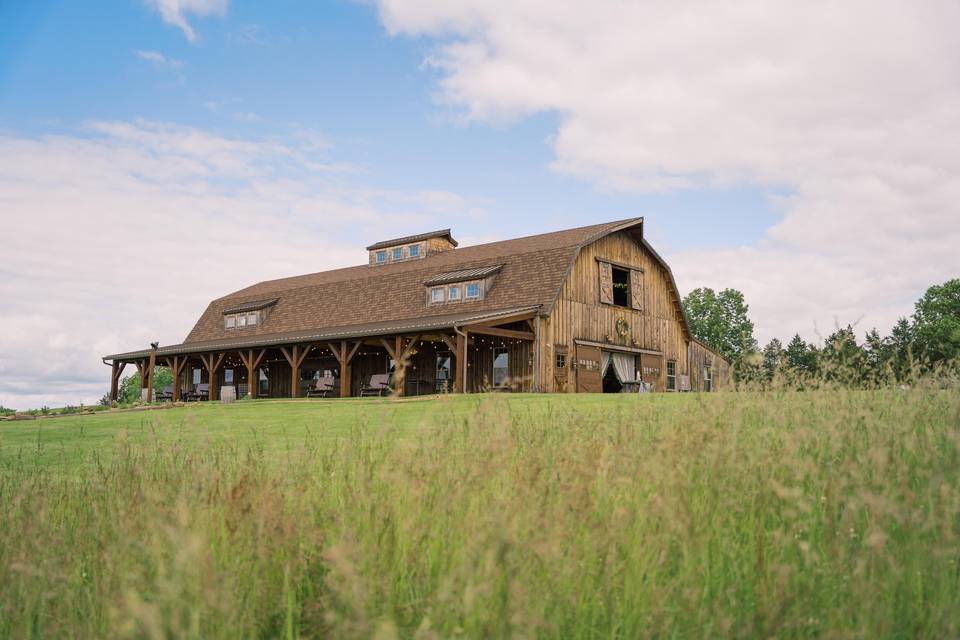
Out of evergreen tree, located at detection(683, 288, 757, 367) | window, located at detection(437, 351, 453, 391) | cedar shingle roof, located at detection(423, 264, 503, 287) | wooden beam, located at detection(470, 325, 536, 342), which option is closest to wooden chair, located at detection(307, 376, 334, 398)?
window, located at detection(437, 351, 453, 391)

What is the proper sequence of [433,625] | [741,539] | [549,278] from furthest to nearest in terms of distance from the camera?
[549,278]
[741,539]
[433,625]

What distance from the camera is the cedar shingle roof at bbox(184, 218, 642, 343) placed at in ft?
87.9

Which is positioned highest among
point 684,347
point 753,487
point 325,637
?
point 684,347

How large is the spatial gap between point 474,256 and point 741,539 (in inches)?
1026

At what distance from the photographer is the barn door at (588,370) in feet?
87.9

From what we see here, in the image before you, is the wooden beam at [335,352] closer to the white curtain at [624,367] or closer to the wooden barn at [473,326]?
the wooden barn at [473,326]

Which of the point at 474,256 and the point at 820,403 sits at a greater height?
the point at 474,256

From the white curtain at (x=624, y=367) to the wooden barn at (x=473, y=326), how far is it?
0.05 meters

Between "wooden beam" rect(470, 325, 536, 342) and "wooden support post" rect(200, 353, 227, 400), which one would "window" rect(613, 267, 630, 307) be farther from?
"wooden support post" rect(200, 353, 227, 400)

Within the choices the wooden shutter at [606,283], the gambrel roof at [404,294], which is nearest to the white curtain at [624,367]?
the wooden shutter at [606,283]

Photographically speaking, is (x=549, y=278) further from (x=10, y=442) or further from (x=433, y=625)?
(x=433, y=625)

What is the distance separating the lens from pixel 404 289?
101 ft

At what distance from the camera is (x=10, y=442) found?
13.9m

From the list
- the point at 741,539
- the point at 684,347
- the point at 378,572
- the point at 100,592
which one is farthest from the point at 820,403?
the point at 684,347
